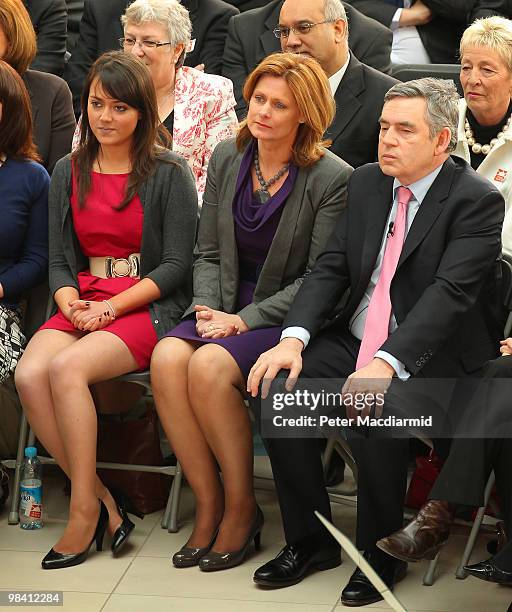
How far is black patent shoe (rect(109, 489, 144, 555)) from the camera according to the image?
12.1ft

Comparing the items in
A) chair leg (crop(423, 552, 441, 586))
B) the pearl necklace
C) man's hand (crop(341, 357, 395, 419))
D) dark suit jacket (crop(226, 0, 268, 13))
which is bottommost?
chair leg (crop(423, 552, 441, 586))

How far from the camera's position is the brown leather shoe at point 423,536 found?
326 centimetres

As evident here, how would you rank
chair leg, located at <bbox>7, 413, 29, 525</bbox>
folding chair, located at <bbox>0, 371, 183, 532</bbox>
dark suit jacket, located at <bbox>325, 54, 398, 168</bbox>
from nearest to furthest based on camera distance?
folding chair, located at <bbox>0, 371, 183, 532</bbox>, chair leg, located at <bbox>7, 413, 29, 525</bbox>, dark suit jacket, located at <bbox>325, 54, 398, 168</bbox>

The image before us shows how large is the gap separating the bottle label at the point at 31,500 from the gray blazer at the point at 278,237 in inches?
32.3

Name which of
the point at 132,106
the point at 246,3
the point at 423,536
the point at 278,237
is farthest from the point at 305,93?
the point at 246,3

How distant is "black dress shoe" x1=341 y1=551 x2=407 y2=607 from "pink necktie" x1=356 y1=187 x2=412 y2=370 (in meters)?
0.58

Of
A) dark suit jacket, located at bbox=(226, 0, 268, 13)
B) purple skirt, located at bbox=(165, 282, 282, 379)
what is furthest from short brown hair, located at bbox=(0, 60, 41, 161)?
dark suit jacket, located at bbox=(226, 0, 268, 13)

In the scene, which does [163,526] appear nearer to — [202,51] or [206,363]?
[206,363]

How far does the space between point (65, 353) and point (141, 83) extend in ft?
3.22

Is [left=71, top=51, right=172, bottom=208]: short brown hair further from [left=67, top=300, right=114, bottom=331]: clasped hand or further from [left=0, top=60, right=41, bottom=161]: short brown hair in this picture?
[left=67, top=300, right=114, bottom=331]: clasped hand

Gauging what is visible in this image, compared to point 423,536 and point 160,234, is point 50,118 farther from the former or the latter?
point 423,536

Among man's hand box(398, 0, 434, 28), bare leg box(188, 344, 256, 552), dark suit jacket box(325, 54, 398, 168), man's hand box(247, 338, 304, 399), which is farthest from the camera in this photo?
man's hand box(398, 0, 434, 28)

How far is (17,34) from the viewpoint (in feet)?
14.7

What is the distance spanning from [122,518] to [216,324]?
2.39 feet
